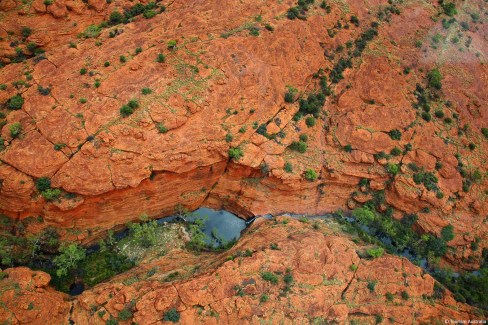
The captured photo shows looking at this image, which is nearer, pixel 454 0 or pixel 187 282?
pixel 187 282

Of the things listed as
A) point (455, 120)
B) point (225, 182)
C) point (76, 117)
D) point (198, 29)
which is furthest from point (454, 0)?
point (76, 117)

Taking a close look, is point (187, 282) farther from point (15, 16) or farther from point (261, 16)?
point (15, 16)

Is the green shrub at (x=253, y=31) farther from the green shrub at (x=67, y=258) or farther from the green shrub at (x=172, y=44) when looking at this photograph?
the green shrub at (x=67, y=258)

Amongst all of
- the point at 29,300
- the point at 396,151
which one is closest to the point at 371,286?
the point at 396,151

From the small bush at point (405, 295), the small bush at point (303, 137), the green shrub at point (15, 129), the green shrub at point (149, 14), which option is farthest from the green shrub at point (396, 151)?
the green shrub at point (15, 129)

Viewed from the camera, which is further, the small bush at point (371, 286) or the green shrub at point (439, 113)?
the green shrub at point (439, 113)

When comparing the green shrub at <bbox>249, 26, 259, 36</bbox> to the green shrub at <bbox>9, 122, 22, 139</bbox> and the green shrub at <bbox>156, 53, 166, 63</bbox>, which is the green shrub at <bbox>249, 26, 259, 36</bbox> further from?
the green shrub at <bbox>9, 122, 22, 139</bbox>

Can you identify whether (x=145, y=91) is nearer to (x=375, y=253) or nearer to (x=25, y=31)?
(x=25, y=31)
